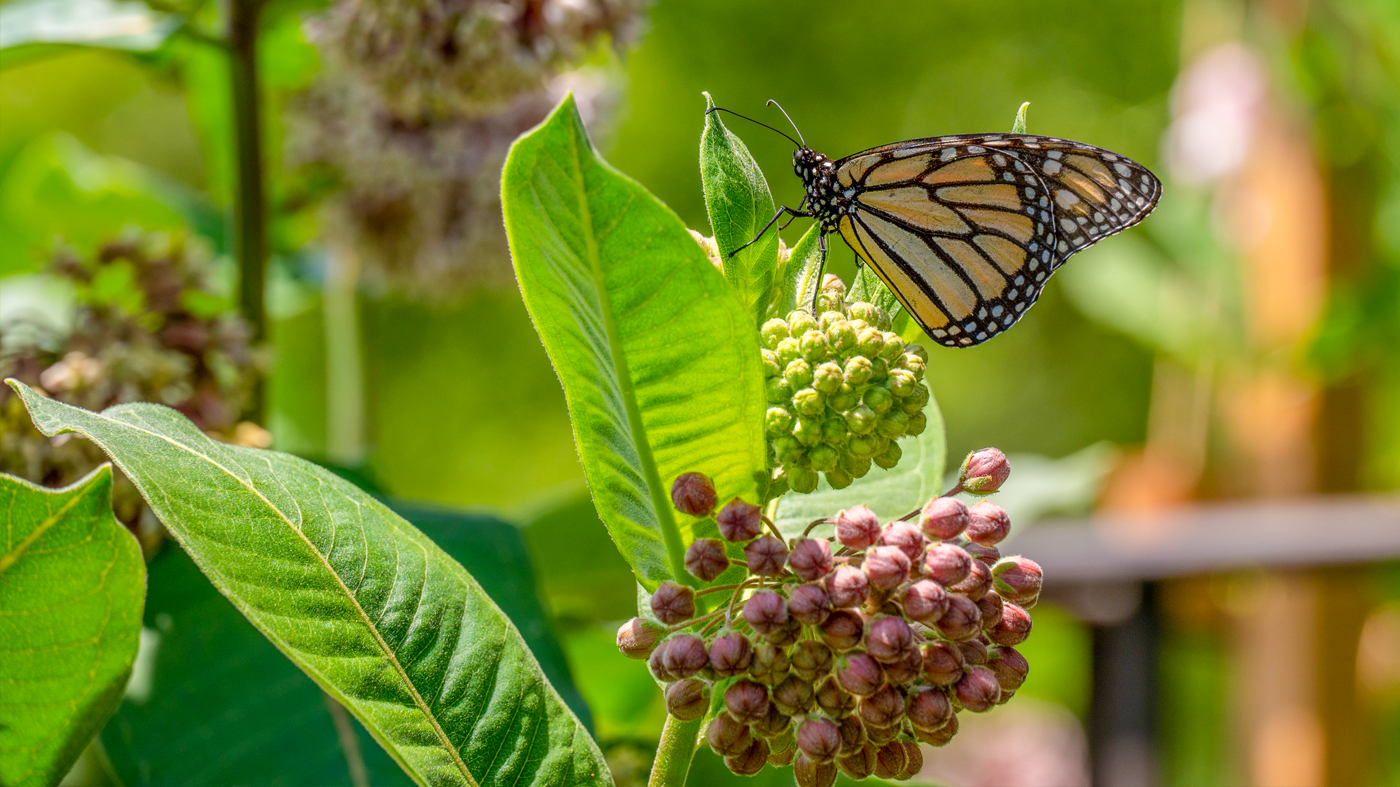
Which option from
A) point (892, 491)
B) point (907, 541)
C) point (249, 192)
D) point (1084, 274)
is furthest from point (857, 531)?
point (1084, 274)

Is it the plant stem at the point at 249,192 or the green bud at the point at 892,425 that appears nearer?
the green bud at the point at 892,425

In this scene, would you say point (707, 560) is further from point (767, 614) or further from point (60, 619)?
point (60, 619)

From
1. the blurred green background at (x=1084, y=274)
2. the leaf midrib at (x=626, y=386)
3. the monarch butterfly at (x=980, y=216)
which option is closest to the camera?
the leaf midrib at (x=626, y=386)

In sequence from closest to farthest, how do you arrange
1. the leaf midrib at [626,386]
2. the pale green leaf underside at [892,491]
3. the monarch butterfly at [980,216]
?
the leaf midrib at [626,386] → the pale green leaf underside at [892,491] → the monarch butterfly at [980,216]

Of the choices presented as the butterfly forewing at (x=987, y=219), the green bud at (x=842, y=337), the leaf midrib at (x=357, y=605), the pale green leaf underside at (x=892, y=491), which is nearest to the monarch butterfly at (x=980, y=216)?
the butterfly forewing at (x=987, y=219)

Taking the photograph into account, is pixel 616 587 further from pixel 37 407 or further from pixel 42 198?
pixel 42 198

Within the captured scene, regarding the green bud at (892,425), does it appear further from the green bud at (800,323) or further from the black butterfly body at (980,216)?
the black butterfly body at (980,216)
